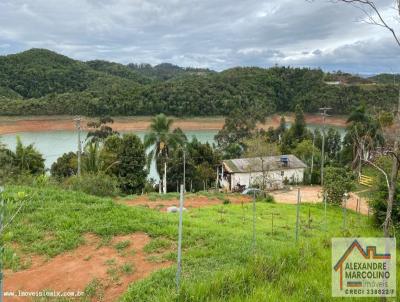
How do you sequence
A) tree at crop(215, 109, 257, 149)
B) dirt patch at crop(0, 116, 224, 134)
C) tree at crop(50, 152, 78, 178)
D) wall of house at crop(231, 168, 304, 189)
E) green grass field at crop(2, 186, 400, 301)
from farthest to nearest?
dirt patch at crop(0, 116, 224, 134)
tree at crop(215, 109, 257, 149)
wall of house at crop(231, 168, 304, 189)
tree at crop(50, 152, 78, 178)
green grass field at crop(2, 186, 400, 301)

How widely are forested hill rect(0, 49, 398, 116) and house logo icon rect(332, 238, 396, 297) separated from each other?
43985 mm

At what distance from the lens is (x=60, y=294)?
16.3 ft

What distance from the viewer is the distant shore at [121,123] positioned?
51.3 metres

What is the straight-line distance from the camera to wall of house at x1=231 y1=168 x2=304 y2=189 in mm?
26141

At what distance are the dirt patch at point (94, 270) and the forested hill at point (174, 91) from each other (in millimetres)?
43368

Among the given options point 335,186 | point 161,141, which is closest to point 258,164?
point 161,141

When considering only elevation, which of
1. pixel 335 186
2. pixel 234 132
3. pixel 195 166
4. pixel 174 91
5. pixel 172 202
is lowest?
pixel 195 166

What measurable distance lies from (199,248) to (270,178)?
823 inches

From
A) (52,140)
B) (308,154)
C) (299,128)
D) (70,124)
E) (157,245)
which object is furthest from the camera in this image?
(70,124)

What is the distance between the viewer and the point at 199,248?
20.7ft

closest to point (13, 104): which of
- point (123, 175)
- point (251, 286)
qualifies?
point (123, 175)

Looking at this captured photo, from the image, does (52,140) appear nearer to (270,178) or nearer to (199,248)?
(270,178)

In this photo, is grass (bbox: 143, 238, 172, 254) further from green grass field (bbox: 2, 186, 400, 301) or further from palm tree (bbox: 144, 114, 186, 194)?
palm tree (bbox: 144, 114, 186, 194)

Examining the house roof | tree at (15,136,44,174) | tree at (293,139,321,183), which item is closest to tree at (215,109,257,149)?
tree at (293,139,321,183)
